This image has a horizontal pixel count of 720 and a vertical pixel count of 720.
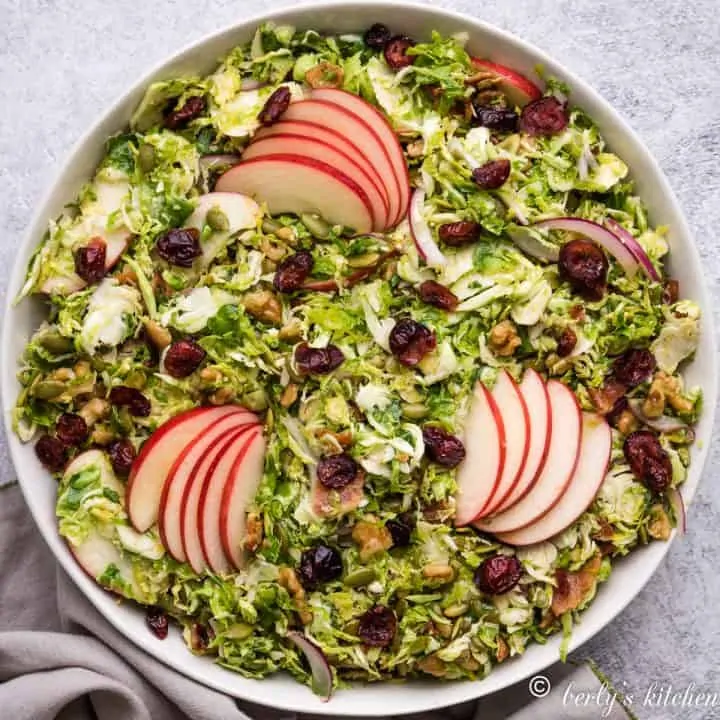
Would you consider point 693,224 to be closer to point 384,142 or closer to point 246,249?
point 384,142

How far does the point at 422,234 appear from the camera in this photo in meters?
3.38

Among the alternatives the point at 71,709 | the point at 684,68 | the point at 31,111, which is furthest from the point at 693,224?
the point at 71,709

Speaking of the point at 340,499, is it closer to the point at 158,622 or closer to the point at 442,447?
the point at 442,447

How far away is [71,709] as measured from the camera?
3.66 m

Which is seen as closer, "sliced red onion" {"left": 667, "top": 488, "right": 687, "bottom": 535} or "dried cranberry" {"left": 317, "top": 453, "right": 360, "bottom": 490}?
"dried cranberry" {"left": 317, "top": 453, "right": 360, "bottom": 490}

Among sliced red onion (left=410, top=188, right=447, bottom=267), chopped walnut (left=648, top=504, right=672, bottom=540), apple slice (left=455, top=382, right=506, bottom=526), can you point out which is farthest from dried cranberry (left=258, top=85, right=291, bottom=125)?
chopped walnut (left=648, top=504, right=672, bottom=540)

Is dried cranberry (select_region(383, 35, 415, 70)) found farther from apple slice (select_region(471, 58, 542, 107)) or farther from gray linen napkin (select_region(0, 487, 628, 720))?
gray linen napkin (select_region(0, 487, 628, 720))

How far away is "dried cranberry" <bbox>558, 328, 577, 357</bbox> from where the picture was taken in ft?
11.0

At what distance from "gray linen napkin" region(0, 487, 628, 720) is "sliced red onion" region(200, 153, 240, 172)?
4.28 ft

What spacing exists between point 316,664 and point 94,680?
72 cm

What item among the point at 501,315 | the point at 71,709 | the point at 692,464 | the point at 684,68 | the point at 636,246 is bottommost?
the point at 71,709

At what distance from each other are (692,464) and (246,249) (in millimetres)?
1546

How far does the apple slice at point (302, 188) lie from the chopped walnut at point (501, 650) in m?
1.35

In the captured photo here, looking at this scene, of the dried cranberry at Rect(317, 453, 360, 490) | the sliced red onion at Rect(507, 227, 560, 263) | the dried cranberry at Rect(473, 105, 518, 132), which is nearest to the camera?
the dried cranberry at Rect(317, 453, 360, 490)
